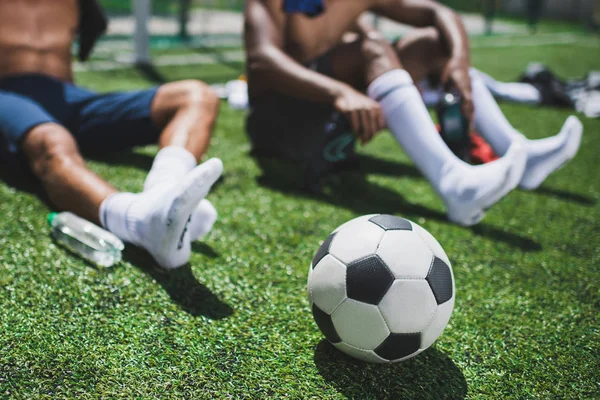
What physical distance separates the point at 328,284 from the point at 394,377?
28 centimetres

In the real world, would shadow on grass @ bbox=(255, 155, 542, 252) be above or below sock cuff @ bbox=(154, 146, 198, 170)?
below

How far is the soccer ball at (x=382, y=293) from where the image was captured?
1286 mm

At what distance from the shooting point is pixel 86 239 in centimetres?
188

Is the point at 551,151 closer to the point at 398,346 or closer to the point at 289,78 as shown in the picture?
the point at 289,78

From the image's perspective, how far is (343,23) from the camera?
9.40 ft

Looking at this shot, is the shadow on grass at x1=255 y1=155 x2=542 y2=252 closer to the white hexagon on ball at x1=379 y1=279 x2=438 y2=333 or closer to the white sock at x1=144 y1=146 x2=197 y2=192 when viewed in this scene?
the white sock at x1=144 y1=146 x2=197 y2=192

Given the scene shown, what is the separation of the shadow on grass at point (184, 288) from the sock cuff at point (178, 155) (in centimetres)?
33

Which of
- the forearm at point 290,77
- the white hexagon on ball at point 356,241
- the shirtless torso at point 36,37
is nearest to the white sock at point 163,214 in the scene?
the white hexagon on ball at point 356,241

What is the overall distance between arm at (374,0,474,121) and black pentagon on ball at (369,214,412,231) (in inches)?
47.1

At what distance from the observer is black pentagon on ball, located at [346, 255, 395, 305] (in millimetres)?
1287

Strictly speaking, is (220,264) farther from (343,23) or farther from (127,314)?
(343,23)

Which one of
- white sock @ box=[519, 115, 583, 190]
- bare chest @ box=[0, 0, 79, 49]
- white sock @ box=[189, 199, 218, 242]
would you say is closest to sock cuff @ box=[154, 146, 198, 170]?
white sock @ box=[189, 199, 218, 242]

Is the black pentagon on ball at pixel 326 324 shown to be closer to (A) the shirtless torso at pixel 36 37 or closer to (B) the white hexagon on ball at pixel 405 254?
(B) the white hexagon on ball at pixel 405 254

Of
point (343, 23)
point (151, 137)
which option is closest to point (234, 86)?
point (343, 23)
